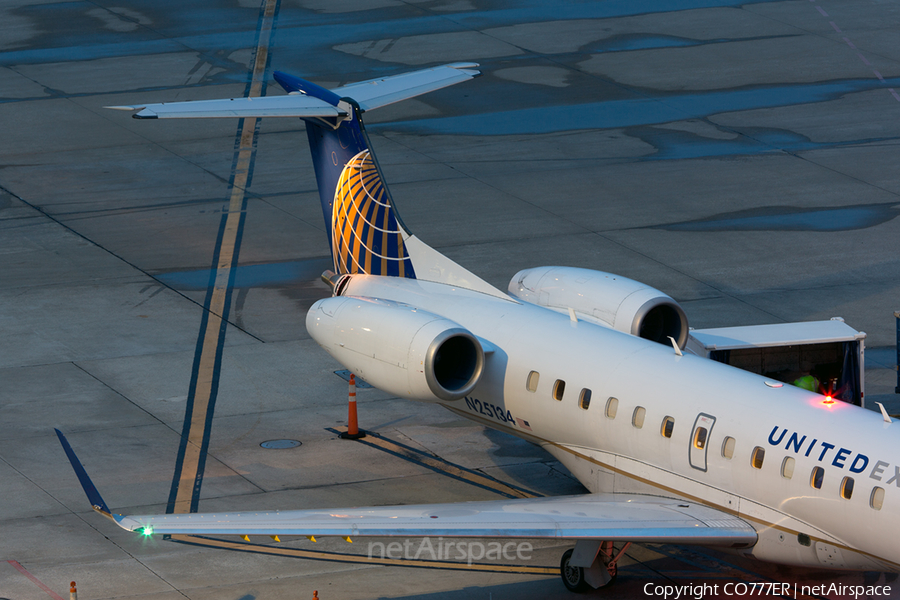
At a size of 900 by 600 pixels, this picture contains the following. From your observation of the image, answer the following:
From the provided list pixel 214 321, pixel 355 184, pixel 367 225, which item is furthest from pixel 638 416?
pixel 214 321

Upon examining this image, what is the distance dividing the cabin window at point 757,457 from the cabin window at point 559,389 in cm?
312

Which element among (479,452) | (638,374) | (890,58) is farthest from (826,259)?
(890,58)

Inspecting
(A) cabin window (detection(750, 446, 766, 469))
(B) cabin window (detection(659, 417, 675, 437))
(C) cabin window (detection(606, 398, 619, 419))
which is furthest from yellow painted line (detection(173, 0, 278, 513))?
(A) cabin window (detection(750, 446, 766, 469))

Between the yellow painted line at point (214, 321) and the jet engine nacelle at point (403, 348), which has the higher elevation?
the jet engine nacelle at point (403, 348)

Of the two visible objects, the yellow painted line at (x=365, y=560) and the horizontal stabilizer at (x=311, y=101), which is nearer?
the yellow painted line at (x=365, y=560)

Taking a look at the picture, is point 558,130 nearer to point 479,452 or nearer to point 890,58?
point 890,58

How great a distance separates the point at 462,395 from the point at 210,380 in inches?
292

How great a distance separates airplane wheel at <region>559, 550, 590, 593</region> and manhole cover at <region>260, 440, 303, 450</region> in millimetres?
6155

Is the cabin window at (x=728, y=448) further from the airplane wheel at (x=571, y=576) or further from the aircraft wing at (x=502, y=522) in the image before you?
the airplane wheel at (x=571, y=576)

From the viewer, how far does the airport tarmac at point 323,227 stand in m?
18.9

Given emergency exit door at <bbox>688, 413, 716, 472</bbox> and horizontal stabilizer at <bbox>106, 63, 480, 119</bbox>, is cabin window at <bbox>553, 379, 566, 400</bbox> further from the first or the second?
horizontal stabilizer at <bbox>106, 63, 480, 119</bbox>

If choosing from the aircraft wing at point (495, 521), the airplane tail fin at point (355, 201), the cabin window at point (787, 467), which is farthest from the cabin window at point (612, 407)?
the airplane tail fin at point (355, 201)

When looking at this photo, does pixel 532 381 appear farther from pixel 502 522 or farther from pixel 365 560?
pixel 365 560

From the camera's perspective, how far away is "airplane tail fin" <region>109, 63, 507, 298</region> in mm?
21344
